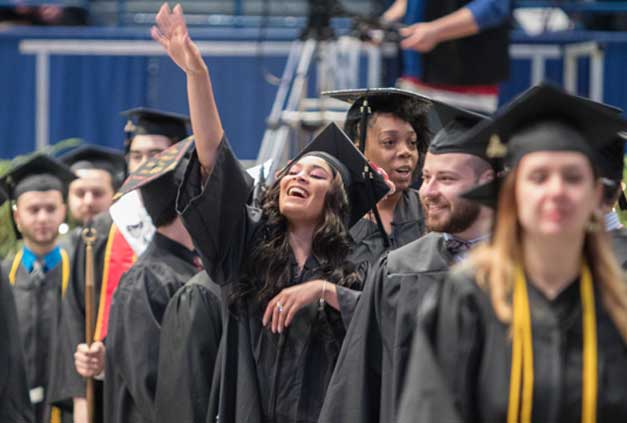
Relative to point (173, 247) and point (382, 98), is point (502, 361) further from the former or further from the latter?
point (173, 247)

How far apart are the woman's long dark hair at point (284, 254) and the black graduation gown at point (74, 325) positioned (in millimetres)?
1858

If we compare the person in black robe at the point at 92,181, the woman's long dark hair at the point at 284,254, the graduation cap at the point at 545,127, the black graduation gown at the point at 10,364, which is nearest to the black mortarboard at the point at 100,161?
the person in black robe at the point at 92,181

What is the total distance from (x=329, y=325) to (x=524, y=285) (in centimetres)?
165

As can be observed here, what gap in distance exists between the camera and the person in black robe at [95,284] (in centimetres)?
663

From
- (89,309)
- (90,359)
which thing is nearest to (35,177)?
(89,309)

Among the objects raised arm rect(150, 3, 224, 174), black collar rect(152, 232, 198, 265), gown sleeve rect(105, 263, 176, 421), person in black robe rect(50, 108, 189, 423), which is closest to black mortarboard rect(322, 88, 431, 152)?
raised arm rect(150, 3, 224, 174)

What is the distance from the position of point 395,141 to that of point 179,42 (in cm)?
129

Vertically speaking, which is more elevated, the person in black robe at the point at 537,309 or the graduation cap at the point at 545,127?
the graduation cap at the point at 545,127

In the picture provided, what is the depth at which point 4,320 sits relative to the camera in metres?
5.18

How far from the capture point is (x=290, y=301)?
4852 mm

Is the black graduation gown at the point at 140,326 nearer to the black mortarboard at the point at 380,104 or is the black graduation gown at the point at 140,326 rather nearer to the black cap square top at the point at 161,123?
the black mortarboard at the point at 380,104

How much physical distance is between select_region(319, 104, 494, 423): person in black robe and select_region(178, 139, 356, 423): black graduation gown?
41 centimetres

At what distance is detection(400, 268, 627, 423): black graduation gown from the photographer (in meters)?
3.38

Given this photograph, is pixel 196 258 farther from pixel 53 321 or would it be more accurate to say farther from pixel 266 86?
pixel 266 86
